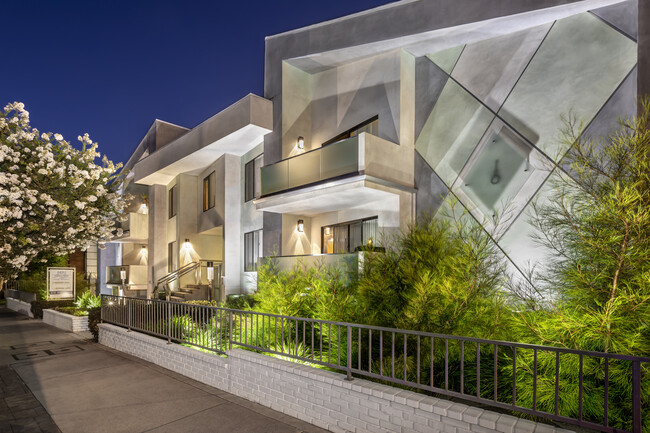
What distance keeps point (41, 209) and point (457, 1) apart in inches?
500

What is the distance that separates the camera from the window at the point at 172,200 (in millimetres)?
19044

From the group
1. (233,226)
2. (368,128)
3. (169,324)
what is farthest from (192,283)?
(368,128)

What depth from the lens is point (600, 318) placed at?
411 centimetres

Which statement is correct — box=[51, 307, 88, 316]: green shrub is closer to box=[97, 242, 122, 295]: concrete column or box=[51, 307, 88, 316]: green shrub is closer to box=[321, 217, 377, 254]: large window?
box=[321, 217, 377, 254]: large window

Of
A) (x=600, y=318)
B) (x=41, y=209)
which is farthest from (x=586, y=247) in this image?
(x=41, y=209)

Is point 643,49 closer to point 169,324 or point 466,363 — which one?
point 466,363

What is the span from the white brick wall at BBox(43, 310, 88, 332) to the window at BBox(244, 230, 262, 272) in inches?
218

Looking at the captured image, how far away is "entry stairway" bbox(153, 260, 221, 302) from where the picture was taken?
49.5 feet

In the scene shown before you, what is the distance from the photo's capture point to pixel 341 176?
381 inches

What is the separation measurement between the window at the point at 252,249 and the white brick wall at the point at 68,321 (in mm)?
5525

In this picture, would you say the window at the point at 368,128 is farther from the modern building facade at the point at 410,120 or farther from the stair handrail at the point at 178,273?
the stair handrail at the point at 178,273

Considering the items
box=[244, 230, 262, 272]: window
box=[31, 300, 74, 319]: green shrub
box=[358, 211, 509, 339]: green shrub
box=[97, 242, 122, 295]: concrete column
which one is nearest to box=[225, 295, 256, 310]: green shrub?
box=[244, 230, 262, 272]: window

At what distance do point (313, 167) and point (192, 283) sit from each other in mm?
10626

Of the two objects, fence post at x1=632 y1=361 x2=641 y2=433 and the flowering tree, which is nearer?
fence post at x1=632 y1=361 x2=641 y2=433
